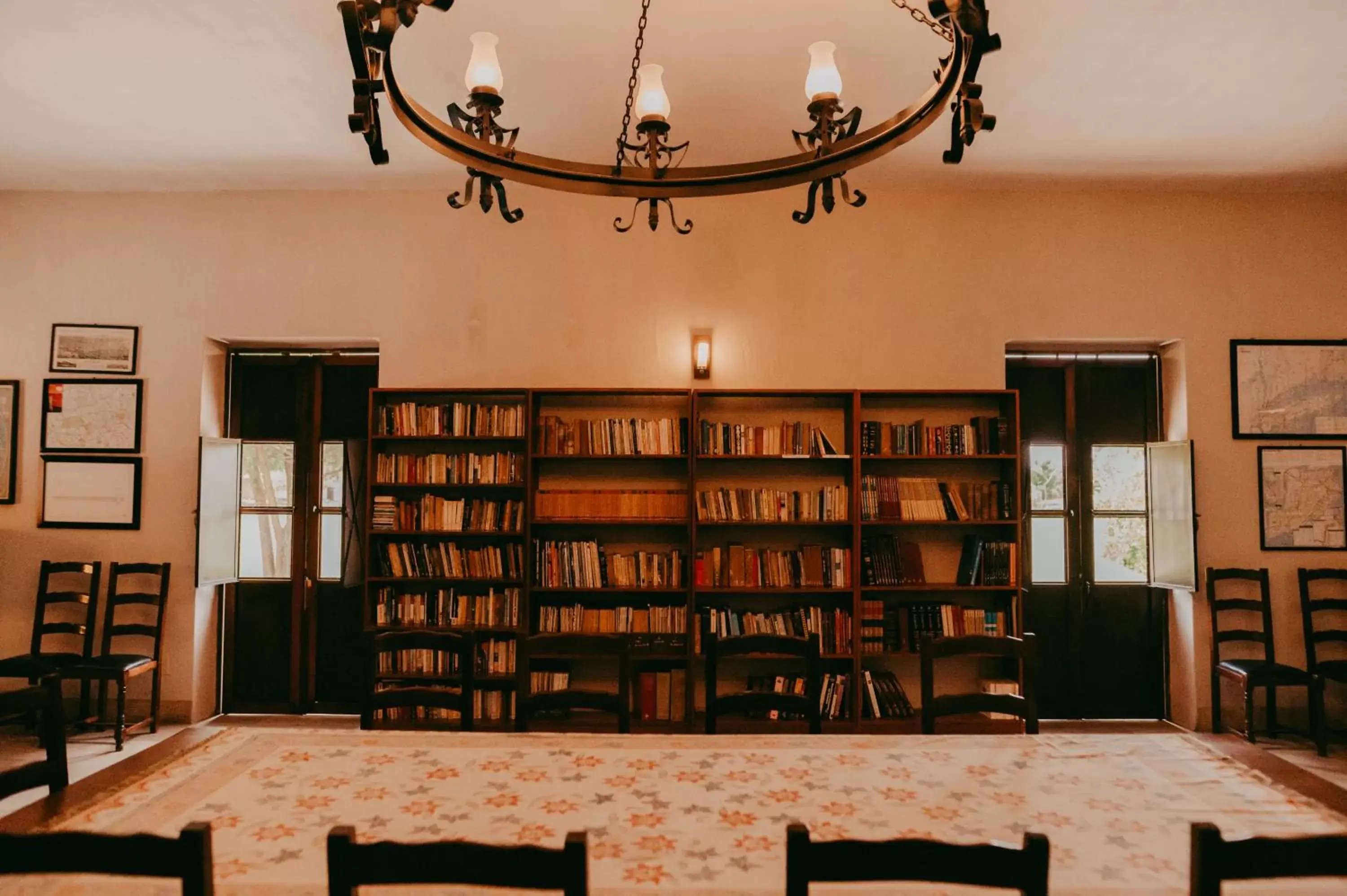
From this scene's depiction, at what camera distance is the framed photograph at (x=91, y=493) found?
191 inches

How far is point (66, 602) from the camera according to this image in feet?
15.4

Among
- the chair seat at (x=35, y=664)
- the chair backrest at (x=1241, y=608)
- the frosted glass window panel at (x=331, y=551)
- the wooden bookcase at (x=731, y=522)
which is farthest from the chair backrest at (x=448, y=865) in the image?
the chair backrest at (x=1241, y=608)

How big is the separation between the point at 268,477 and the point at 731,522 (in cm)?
316

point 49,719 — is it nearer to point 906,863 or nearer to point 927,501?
point 906,863

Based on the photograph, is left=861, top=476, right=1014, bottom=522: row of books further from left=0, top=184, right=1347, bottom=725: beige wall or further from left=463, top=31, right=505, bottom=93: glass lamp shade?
left=463, top=31, right=505, bottom=93: glass lamp shade

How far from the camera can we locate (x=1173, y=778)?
6.64 feet

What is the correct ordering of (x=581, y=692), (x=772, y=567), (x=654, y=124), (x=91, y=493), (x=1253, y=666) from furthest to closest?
1. (x=91, y=493)
2. (x=772, y=567)
3. (x=1253, y=666)
4. (x=581, y=692)
5. (x=654, y=124)

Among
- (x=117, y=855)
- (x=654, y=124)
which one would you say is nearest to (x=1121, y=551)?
(x=654, y=124)

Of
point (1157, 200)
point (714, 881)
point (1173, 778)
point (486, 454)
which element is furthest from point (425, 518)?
point (1157, 200)

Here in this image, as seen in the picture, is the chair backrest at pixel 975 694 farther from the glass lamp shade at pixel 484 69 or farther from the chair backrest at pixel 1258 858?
the glass lamp shade at pixel 484 69

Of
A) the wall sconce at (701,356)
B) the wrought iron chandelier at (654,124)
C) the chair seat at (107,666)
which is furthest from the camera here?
the wall sconce at (701,356)

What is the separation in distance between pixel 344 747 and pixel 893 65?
349 centimetres

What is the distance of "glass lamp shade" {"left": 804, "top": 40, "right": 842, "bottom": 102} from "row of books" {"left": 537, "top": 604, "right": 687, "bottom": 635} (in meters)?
3.17

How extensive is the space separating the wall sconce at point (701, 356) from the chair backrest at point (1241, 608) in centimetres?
330
